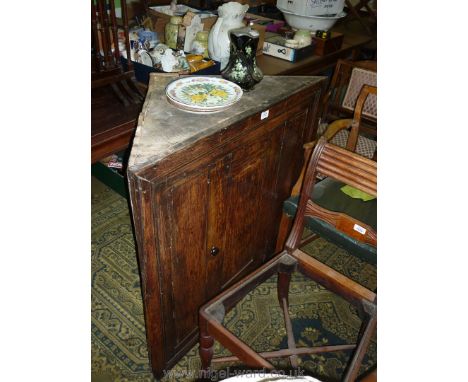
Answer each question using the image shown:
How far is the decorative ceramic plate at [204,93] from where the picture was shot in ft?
4.51

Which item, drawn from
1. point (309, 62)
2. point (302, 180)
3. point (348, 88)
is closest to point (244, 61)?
point (302, 180)

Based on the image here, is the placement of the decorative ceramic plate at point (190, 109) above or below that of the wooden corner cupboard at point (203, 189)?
above

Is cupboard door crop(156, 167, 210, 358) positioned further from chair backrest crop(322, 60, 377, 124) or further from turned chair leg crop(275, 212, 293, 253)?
chair backrest crop(322, 60, 377, 124)

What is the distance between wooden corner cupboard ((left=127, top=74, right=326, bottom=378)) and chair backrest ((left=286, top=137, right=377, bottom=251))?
249mm

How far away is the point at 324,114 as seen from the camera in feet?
9.18

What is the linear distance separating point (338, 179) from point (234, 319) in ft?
3.19

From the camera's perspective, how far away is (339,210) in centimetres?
175

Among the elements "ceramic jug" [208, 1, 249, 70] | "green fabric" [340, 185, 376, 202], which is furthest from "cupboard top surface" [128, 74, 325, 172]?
"green fabric" [340, 185, 376, 202]

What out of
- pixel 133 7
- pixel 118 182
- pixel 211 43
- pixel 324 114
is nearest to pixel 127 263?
pixel 118 182

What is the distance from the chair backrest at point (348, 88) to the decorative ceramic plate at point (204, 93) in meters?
1.22

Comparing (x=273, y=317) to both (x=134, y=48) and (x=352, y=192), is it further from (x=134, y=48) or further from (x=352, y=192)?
(x=134, y=48)

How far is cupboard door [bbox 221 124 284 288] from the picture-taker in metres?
1.53

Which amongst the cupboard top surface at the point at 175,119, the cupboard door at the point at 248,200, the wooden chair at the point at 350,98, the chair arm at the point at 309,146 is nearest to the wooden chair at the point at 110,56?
the cupboard top surface at the point at 175,119

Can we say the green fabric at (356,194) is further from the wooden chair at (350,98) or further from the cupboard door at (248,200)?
the wooden chair at (350,98)
